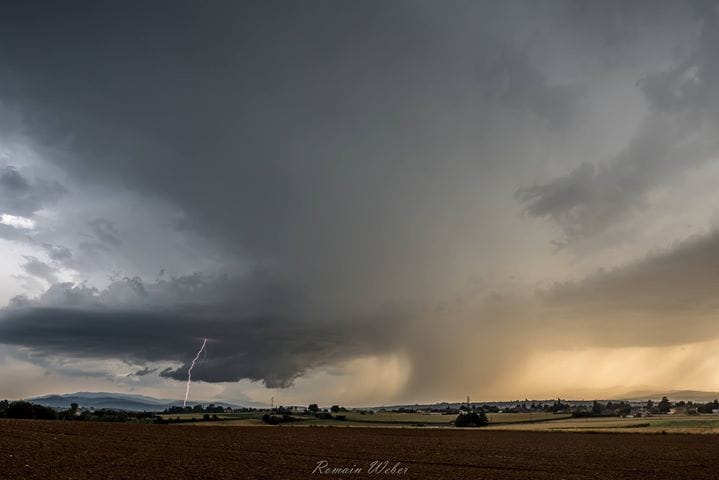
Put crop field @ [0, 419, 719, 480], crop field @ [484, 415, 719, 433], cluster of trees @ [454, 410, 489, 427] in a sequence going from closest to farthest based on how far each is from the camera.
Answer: crop field @ [0, 419, 719, 480]
crop field @ [484, 415, 719, 433]
cluster of trees @ [454, 410, 489, 427]

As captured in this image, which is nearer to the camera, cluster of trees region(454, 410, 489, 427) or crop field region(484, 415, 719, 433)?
crop field region(484, 415, 719, 433)

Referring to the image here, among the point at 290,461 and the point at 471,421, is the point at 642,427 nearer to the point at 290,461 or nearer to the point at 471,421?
the point at 471,421

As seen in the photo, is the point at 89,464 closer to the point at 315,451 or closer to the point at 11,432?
the point at 315,451

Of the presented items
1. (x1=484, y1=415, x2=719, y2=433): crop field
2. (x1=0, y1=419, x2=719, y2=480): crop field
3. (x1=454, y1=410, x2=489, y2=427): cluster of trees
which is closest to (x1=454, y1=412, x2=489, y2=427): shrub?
(x1=454, y1=410, x2=489, y2=427): cluster of trees

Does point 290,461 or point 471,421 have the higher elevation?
point 471,421

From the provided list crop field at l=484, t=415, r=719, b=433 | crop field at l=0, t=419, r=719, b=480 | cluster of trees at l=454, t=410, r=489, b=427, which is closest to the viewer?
crop field at l=0, t=419, r=719, b=480

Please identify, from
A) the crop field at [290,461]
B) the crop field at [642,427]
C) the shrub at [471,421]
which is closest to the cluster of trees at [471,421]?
the shrub at [471,421]

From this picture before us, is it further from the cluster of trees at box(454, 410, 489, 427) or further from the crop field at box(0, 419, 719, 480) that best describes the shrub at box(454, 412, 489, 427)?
the crop field at box(0, 419, 719, 480)

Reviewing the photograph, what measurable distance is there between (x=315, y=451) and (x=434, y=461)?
1445cm

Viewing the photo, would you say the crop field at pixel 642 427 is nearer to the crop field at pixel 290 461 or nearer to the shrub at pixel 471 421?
the shrub at pixel 471 421

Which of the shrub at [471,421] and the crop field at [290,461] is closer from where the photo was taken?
the crop field at [290,461]

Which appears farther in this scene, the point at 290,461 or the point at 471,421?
the point at 471,421

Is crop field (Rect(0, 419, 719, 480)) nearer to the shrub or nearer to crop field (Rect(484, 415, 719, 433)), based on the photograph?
crop field (Rect(484, 415, 719, 433))

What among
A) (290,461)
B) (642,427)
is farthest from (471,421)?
(290,461)
